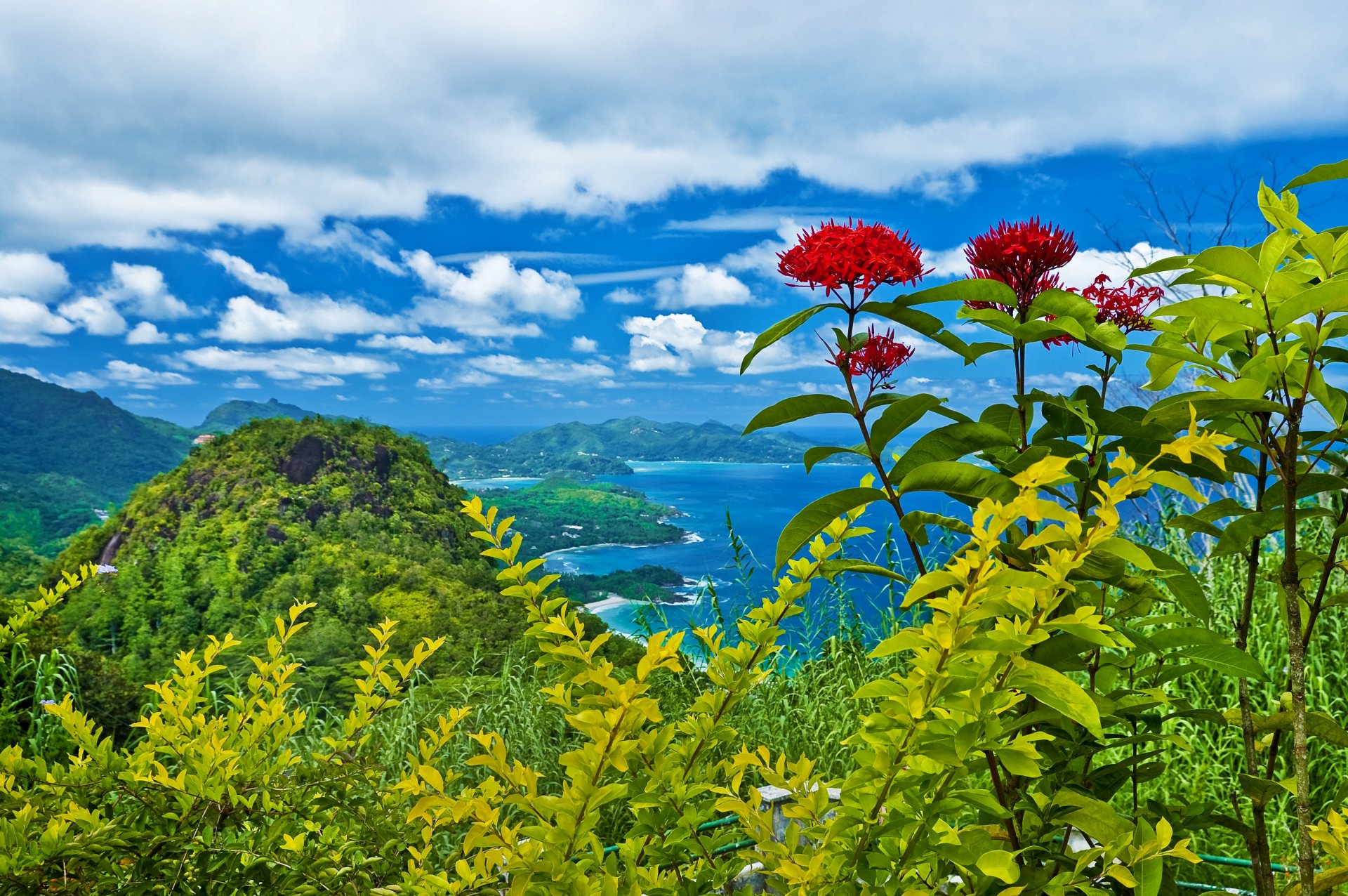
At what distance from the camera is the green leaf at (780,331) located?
1.13 meters

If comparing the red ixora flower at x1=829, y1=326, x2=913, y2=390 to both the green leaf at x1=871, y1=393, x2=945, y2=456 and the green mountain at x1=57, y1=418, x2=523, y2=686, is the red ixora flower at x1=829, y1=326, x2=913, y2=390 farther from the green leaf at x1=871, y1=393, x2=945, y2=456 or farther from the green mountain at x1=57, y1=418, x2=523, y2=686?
the green mountain at x1=57, y1=418, x2=523, y2=686

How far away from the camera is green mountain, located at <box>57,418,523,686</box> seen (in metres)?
8.32

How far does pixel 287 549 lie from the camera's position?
1078 centimetres

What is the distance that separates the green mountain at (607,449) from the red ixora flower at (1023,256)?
2099 centimetres

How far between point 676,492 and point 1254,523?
69.8 feet

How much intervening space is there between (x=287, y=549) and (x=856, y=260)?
11.4 metres

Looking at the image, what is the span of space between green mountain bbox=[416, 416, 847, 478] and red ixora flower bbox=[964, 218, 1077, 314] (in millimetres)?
20990

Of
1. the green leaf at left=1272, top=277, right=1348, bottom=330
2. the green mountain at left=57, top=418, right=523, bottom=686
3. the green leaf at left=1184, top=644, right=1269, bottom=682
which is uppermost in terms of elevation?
the green leaf at left=1272, top=277, right=1348, bottom=330

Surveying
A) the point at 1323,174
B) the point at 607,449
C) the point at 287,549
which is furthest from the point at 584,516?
the point at 1323,174

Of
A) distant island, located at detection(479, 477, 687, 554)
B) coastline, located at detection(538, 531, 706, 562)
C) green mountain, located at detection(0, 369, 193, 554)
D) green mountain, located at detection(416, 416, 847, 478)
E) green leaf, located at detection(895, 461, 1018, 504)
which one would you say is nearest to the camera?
green leaf, located at detection(895, 461, 1018, 504)

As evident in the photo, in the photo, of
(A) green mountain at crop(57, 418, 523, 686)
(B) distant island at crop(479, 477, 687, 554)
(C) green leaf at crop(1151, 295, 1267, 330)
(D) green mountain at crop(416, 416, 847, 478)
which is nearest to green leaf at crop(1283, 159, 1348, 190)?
(C) green leaf at crop(1151, 295, 1267, 330)

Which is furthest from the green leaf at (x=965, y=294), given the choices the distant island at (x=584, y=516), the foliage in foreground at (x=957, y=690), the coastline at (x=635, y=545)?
the distant island at (x=584, y=516)

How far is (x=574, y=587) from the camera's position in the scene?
9516 mm

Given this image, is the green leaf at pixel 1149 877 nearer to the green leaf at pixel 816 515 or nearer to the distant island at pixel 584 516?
the green leaf at pixel 816 515
